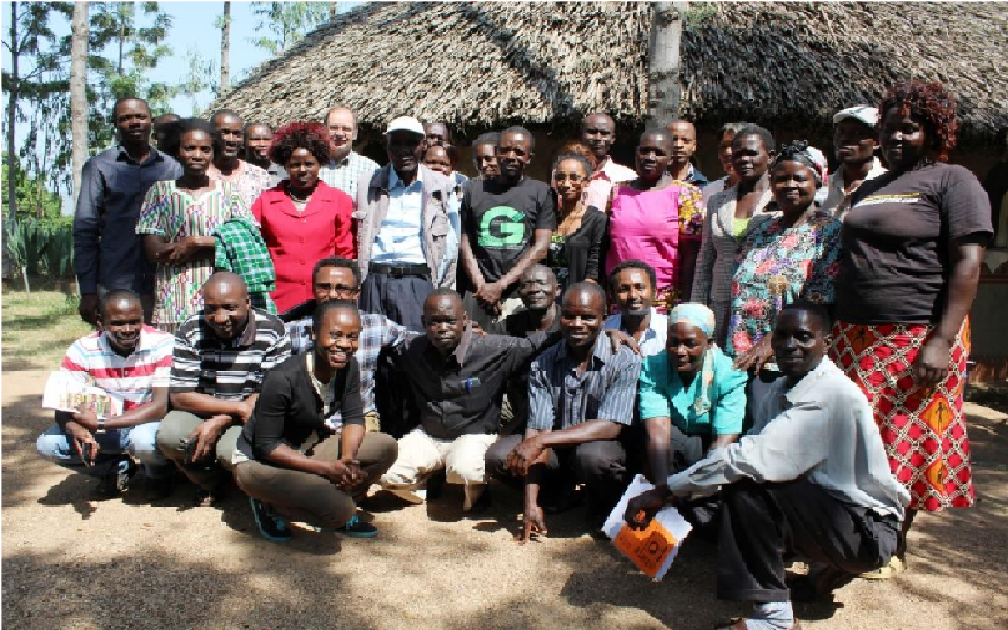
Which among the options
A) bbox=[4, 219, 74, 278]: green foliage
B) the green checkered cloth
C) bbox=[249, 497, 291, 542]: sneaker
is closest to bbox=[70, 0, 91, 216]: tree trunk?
bbox=[4, 219, 74, 278]: green foliage

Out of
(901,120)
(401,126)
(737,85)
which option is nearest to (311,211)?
(401,126)

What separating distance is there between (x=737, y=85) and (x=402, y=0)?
5.52m

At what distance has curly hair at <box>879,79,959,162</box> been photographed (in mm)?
2947

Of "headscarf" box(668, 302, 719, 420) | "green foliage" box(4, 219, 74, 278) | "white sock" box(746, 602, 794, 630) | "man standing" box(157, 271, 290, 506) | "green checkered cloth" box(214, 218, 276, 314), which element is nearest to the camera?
"white sock" box(746, 602, 794, 630)

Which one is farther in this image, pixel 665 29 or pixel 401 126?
pixel 665 29

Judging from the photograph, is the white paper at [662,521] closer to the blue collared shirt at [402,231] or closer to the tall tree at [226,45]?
the blue collared shirt at [402,231]

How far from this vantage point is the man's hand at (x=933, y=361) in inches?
114

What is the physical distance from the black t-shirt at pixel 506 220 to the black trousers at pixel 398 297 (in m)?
0.39

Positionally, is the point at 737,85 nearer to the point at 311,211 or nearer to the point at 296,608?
the point at 311,211

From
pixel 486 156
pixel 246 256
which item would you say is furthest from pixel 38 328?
pixel 486 156

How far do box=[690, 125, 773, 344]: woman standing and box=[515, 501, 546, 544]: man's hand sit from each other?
1194 millimetres

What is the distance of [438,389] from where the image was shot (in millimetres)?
4023

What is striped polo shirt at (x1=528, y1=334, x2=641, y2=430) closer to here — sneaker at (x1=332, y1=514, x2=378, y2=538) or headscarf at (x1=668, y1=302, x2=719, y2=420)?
headscarf at (x1=668, y1=302, x2=719, y2=420)

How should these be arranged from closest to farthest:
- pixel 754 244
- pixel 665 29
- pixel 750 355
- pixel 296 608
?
pixel 296 608
pixel 750 355
pixel 754 244
pixel 665 29
